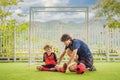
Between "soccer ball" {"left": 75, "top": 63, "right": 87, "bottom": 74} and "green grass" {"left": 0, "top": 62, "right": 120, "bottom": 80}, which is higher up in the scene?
"soccer ball" {"left": 75, "top": 63, "right": 87, "bottom": 74}

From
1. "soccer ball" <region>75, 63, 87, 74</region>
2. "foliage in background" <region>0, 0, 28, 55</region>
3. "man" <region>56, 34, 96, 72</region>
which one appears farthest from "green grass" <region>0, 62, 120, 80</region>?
"foliage in background" <region>0, 0, 28, 55</region>

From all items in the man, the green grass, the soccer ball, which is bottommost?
the green grass

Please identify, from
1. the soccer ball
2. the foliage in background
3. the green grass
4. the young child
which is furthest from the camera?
the foliage in background

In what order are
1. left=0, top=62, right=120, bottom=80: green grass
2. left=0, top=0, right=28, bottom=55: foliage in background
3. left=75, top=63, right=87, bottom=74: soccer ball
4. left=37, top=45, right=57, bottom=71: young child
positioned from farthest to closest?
1. left=0, top=0, right=28, bottom=55: foliage in background
2. left=37, top=45, right=57, bottom=71: young child
3. left=75, top=63, right=87, bottom=74: soccer ball
4. left=0, top=62, right=120, bottom=80: green grass

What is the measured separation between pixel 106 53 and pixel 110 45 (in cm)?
39

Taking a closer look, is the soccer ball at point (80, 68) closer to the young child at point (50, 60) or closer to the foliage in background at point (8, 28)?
the young child at point (50, 60)

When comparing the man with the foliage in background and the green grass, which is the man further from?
the foliage in background

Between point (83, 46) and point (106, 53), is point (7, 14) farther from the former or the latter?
point (83, 46)

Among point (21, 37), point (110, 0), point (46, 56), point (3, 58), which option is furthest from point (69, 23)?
point (110, 0)

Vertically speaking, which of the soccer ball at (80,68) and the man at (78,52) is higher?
the man at (78,52)

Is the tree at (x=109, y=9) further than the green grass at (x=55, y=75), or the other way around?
the tree at (x=109, y=9)

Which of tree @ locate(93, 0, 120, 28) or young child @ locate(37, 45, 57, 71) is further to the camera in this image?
tree @ locate(93, 0, 120, 28)

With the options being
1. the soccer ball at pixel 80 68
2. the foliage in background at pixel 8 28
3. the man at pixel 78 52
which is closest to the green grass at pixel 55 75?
the soccer ball at pixel 80 68

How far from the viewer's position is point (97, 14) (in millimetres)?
20359
